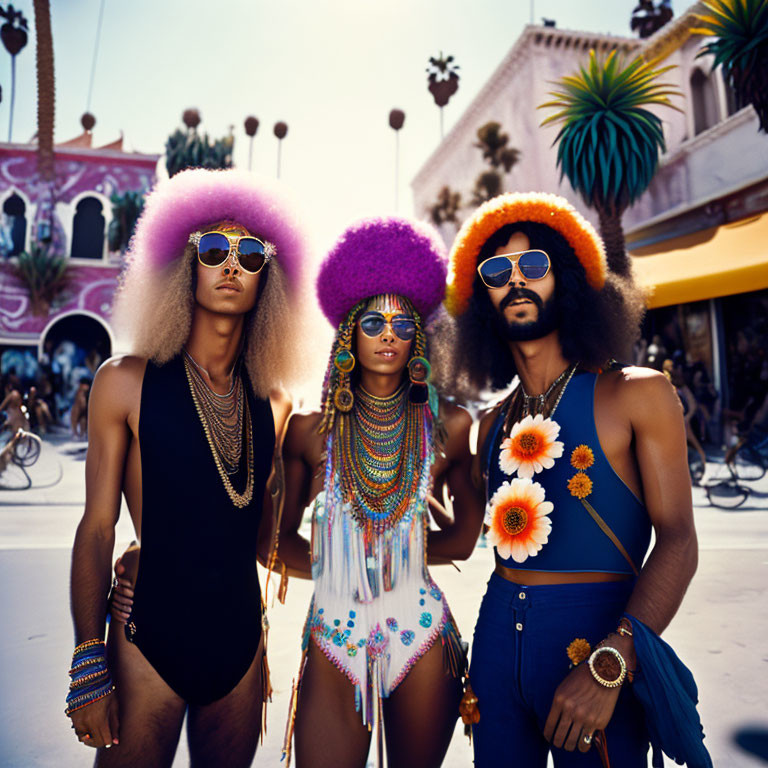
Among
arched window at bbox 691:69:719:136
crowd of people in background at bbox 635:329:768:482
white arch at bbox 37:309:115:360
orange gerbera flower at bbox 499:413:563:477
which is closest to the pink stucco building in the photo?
white arch at bbox 37:309:115:360

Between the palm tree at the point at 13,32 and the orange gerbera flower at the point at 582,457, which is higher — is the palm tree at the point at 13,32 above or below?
above

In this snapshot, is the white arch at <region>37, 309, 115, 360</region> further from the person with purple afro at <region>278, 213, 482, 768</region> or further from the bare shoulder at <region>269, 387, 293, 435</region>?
the person with purple afro at <region>278, 213, 482, 768</region>

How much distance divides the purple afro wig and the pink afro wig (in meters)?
0.26

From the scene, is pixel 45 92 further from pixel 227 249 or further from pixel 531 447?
pixel 531 447

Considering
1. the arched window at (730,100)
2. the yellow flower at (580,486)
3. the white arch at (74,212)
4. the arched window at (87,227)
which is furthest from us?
the arched window at (87,227)

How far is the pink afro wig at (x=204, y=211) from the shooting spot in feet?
8.32

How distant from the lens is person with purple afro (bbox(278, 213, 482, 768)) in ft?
7.35

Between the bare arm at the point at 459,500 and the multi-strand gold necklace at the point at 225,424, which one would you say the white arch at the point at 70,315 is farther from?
the bare arm at the point at 459,500

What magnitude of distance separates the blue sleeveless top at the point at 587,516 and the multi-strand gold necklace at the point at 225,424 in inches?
43.4

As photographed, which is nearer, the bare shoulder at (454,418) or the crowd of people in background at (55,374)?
the bare shoulder at (454,418)

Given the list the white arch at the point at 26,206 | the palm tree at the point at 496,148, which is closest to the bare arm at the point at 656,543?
the white arch at the point at 26,206

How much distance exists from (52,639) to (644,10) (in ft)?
115

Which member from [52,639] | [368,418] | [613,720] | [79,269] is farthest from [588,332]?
[79,269]

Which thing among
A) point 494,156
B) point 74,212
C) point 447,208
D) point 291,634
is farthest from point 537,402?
point 447,208
